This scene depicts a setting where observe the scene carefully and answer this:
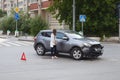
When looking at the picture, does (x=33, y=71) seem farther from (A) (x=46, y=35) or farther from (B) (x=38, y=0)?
(B) (x=38, y=0)

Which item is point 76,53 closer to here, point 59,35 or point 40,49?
point 59,35

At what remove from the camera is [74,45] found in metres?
17.8

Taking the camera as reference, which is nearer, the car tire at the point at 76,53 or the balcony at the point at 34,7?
the car tire at the point at 76,53

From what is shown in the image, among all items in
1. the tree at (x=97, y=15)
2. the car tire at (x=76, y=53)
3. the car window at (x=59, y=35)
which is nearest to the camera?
the car tire at (x=76, y=53)

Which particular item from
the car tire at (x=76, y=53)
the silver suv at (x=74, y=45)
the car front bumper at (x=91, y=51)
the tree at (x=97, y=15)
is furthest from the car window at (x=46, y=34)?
the tree at (x=97, y=15)

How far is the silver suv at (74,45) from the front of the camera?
17.4 m

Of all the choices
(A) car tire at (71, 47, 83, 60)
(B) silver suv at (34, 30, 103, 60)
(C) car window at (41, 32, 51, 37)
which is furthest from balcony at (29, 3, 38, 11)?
(A) car tire at (71, 47, 83, 60)

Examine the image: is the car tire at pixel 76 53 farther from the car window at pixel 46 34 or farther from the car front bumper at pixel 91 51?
the car window at pixel 46 34

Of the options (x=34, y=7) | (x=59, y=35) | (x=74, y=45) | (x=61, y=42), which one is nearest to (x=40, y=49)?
(x=59, y=35)

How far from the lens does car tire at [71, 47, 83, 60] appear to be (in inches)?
688

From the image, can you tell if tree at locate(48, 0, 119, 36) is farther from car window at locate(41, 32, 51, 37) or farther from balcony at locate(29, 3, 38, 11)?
balcony at locate(29, 3, 38, 11)

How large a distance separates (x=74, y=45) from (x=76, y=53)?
0.46 m

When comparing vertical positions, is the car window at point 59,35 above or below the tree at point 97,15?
below

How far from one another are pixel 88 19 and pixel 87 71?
24.8 metres
